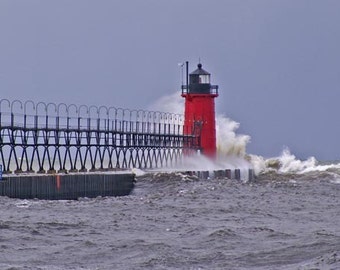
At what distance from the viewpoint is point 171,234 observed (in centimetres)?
2453

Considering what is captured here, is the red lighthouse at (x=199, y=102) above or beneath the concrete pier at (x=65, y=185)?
above

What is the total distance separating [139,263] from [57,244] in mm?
3191

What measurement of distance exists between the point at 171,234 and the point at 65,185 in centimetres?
1845

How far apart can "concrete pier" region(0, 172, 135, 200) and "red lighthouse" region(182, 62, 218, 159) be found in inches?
704

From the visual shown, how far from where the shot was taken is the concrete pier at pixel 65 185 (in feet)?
129

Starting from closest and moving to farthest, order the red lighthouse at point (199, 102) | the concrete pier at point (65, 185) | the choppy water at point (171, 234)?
the choppy water at point (171, 234) → the concrete pier at point (65, 185) → the red lighthouse at point (199, 102)

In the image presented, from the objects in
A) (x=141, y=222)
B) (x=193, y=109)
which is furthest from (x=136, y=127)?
(x=141, y=222)

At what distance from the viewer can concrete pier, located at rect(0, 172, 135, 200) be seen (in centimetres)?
3938

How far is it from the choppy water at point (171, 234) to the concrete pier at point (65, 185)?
260 centimetres

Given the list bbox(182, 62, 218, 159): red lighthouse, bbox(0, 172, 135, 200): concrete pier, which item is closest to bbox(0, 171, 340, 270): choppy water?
bbox(0, 172, 135, 200): concrete pier

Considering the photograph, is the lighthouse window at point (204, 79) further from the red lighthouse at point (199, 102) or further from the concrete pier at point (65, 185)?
the concrete pier at point (65, 185)

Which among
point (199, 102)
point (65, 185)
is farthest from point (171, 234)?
point (199, 102)

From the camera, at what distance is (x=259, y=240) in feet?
76.8


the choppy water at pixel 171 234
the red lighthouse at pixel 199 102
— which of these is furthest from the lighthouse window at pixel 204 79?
the choppy water at pixel 171 234
